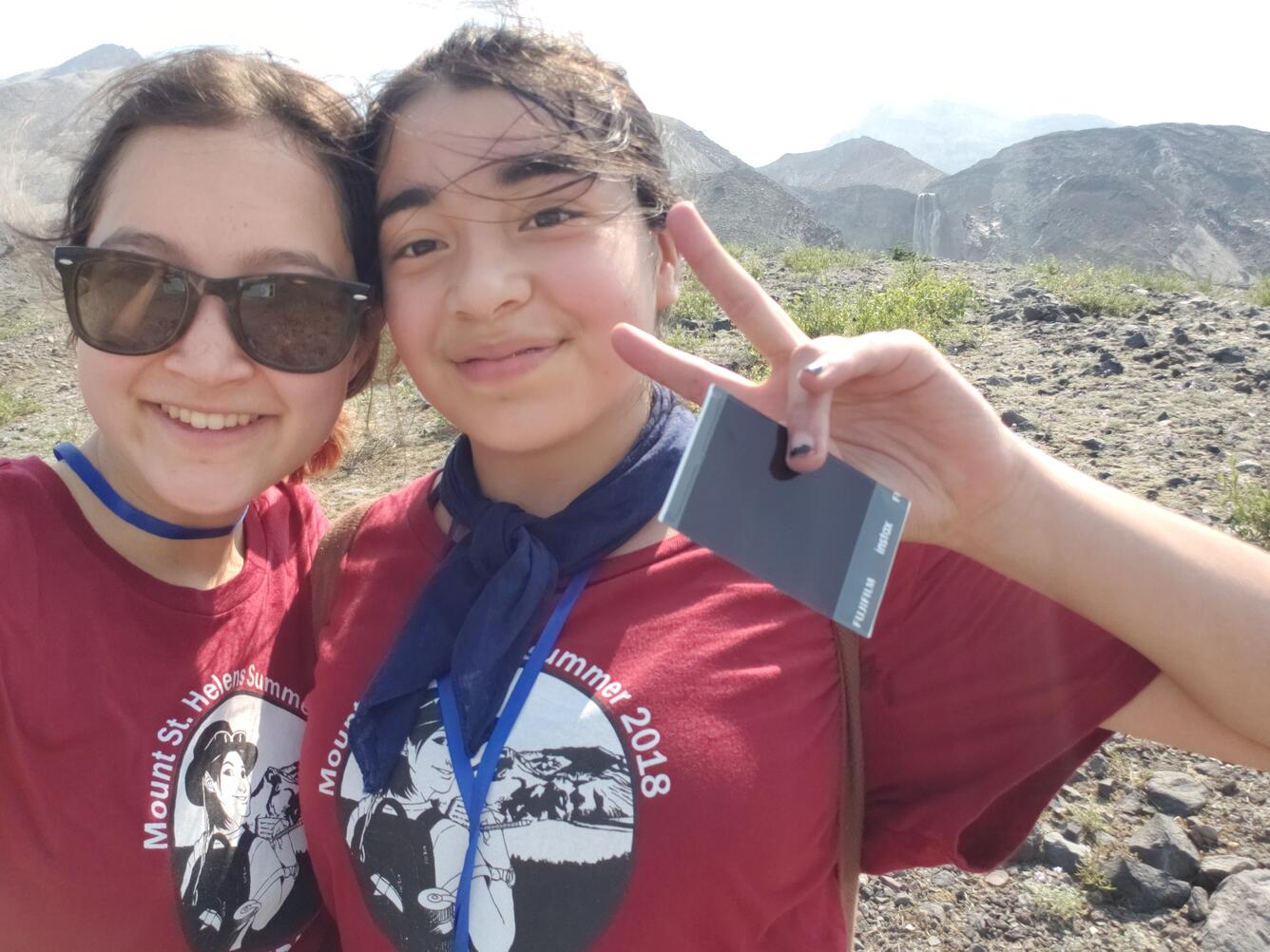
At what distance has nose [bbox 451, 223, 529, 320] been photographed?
4.48ft

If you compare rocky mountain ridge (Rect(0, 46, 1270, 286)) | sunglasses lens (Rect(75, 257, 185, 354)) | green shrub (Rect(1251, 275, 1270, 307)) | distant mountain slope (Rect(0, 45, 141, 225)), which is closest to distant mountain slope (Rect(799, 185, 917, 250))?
rocky mountain ridge (Rect(0, 46, 1270, 286))

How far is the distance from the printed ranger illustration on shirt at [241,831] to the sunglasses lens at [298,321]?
610 mm

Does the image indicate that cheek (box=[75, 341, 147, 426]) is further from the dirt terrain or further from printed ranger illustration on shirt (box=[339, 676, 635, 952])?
printed ranger illustration on shirt (box=[339, 676, 635, 952])

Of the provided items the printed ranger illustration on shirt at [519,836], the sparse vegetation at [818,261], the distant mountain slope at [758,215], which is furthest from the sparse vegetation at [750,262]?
the distant mountain slope at [758,215]

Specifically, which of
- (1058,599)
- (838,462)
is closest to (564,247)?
(838,462)

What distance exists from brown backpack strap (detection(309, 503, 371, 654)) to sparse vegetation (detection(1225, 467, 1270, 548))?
3.56 m

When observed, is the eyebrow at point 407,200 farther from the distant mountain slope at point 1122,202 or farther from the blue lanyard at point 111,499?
the distant mountain slope at point 1122,202

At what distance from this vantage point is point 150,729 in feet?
4.70

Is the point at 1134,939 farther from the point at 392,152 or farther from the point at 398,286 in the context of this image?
the point at 392,152

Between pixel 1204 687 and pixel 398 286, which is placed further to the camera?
pixel 398 286

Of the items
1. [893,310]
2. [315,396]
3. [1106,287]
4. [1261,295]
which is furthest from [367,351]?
[1261,295]

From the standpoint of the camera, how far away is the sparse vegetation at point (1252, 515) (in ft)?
12.0

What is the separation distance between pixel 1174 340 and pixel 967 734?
6.64 meters

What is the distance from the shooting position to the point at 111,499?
1.55 metres
